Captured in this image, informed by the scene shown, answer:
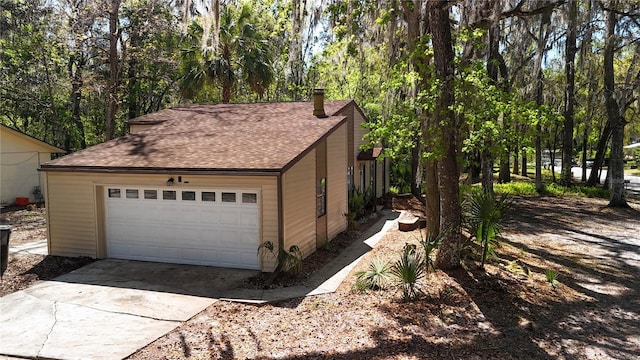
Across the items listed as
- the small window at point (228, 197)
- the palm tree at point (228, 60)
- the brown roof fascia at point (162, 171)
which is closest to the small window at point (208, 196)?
the small window at point (228, 197)

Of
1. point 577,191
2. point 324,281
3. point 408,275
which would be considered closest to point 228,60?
point 324,281

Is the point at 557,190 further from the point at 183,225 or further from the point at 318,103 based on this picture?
the point at 183,225

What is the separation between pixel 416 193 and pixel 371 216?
15.6 ft

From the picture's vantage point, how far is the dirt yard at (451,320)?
619 cm

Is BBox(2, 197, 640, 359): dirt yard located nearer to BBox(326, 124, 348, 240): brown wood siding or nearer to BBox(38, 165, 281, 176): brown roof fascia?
BBox(38, 165, 281, 176): brown roof fascia

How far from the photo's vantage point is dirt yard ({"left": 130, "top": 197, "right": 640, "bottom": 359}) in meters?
6.18

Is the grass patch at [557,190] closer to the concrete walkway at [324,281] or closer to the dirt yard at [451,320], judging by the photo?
the concrete walkway at [324,281]

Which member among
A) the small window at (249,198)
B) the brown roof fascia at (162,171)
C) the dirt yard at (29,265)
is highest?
the brown roof fascia at (162,171)

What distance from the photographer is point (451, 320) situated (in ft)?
23.8

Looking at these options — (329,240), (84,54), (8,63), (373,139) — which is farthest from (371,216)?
(8,63)

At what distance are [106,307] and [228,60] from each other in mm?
16978

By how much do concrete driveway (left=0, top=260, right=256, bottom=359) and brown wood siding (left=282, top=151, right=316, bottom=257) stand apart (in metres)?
1.33

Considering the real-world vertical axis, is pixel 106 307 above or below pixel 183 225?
below

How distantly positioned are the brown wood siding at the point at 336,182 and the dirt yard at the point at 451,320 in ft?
8.77
